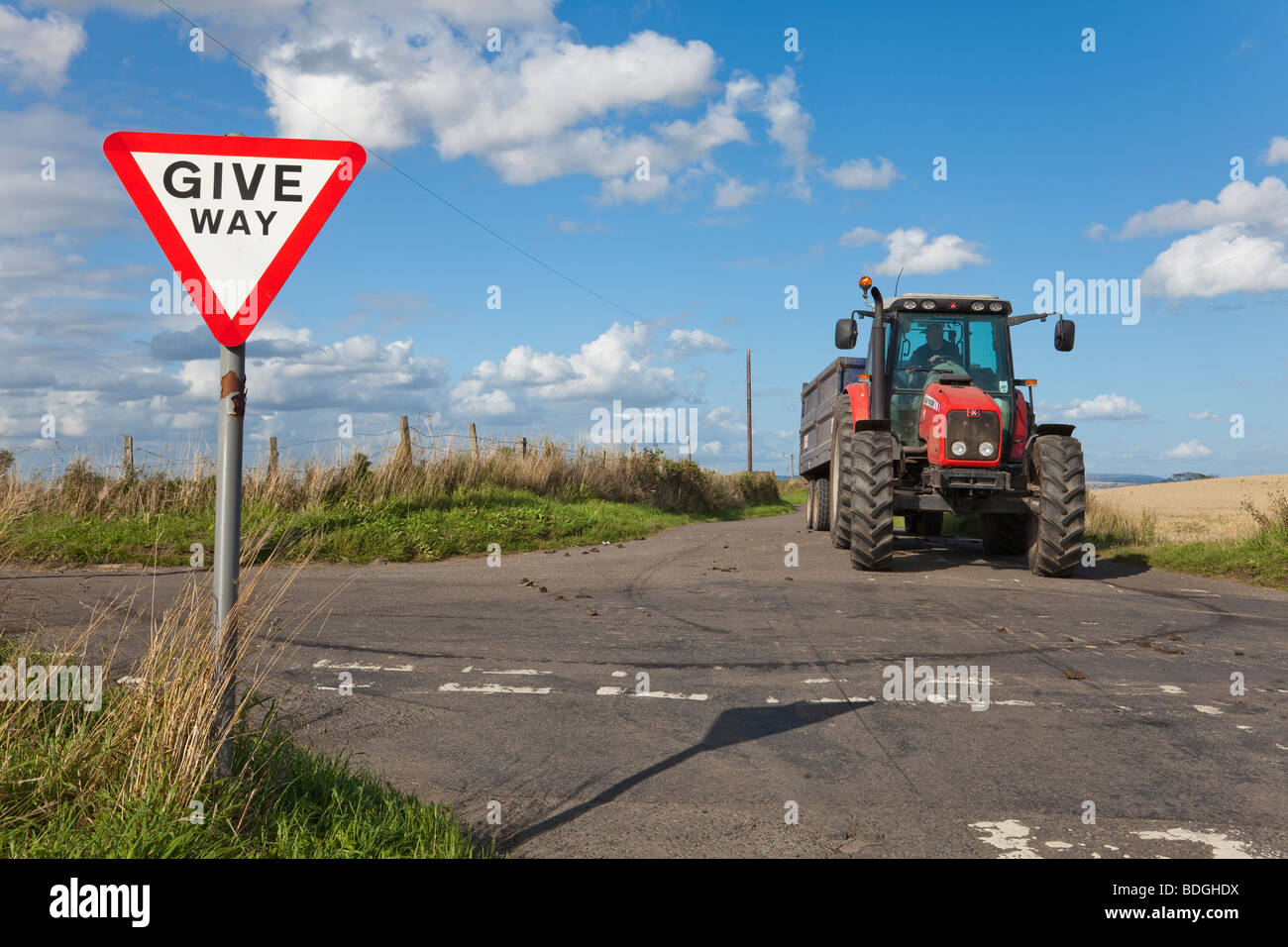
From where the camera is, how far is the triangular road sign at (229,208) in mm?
3139

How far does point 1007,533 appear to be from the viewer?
568 inches

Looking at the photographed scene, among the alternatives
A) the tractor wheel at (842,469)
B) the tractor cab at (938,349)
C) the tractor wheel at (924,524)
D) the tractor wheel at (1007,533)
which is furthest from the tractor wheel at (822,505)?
the tractor cab at (938,349)

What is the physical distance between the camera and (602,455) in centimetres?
2630

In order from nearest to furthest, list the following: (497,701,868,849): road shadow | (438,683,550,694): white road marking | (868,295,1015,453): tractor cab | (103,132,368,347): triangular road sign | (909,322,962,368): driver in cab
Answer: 1. (103,132,368,347): triangular road sign
2. (497,701,868,849): road shadow
3. (438,683,550,694): white road marking
4. (868,295,1015,453): tractor cab
5. (909,322,962,368): driver in cab

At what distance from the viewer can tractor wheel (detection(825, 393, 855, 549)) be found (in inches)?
481

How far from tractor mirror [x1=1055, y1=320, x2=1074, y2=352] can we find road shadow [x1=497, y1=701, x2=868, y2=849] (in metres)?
8.43

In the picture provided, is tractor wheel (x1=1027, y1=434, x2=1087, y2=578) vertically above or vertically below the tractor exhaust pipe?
below

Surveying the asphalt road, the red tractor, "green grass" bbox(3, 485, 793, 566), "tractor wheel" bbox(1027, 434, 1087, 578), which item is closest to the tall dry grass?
"green grass" bbox(3, 485, 793, 566)

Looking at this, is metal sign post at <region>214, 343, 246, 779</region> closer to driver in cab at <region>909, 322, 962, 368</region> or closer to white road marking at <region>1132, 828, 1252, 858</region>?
white road marking at <region>1132, 828, 1252, 858</region>

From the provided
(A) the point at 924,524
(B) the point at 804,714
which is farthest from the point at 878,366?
(B) the point at 804,714

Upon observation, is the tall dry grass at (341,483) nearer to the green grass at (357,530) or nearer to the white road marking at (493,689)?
the green grass at (357,530)

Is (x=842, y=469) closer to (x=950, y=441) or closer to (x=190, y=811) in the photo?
(x=950, y=441)
